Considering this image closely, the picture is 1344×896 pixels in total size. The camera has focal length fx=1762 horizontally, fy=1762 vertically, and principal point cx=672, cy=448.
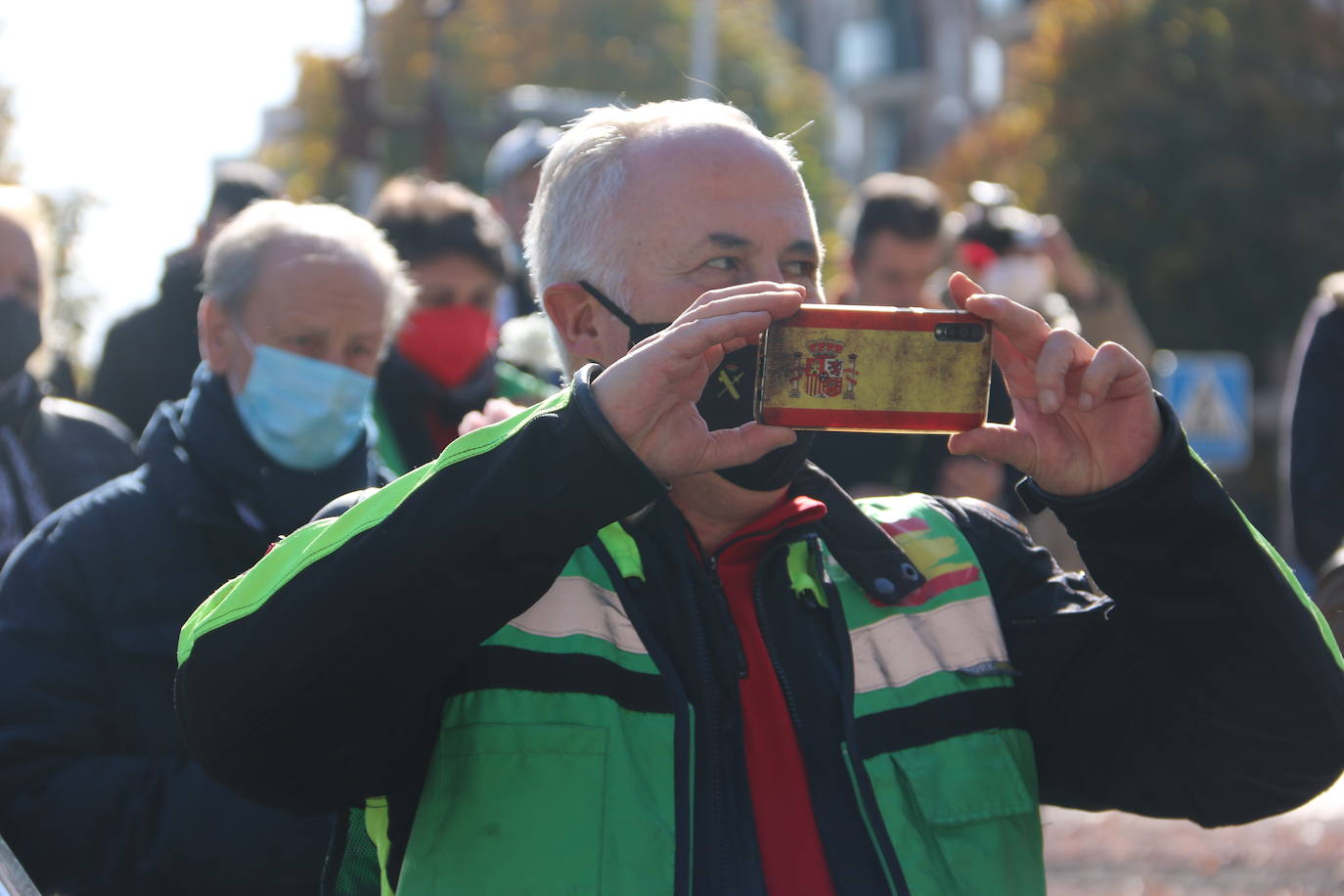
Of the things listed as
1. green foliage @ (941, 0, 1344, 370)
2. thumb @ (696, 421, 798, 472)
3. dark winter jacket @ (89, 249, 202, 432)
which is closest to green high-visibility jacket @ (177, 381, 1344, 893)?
thumb @ (696, 421, 798, 472)

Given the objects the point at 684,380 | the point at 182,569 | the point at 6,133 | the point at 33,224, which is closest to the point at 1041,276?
the point at 33,224

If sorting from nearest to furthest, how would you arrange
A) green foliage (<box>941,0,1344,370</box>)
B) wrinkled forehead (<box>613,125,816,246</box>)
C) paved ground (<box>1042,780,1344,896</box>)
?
wrinkled forehead (<box>613,125,816,246</box>) < paved ground (<box>1042,780,1344,896</box>) < green foliage (<box>941,0,1344,370</box>)

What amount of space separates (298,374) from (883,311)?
75.4 inches

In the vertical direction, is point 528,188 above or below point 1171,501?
below

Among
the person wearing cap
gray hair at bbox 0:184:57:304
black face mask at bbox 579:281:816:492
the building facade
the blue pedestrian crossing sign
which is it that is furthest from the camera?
the building facade

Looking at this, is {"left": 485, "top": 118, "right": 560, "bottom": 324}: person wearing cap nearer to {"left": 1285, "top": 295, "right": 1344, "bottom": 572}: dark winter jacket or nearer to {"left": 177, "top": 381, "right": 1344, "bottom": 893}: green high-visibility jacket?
{"left": 1285, "top": 295, "right": 1344, "bottom": 572}: dark winter jacket

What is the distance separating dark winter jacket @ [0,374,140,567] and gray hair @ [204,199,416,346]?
0.65 meters

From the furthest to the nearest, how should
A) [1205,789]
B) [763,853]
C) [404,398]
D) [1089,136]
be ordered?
1. [1089,136]
2. [404,398]
3. [1205,789]
4. [763,853]

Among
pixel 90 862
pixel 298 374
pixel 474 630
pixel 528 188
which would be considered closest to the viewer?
pixel 474 630

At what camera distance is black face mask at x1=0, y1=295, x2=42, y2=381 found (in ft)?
14.4

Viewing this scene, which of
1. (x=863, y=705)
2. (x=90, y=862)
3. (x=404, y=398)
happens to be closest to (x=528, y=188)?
(x=404, y=398)

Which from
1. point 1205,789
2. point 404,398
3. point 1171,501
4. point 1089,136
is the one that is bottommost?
point 1089,136

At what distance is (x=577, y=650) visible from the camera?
247cm

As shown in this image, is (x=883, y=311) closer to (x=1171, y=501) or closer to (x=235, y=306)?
(x=1171, y=501)
